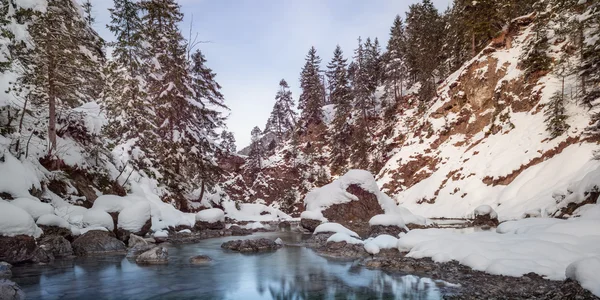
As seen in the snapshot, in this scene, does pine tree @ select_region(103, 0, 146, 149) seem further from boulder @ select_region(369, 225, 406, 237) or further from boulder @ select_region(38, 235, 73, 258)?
boulder @ select_region(369, 225, 406, 237)

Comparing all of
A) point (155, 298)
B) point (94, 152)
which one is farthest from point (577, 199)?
point (94, 152)

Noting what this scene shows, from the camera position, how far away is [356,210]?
24.8m

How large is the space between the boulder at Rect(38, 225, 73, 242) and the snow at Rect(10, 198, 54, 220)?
0.51m

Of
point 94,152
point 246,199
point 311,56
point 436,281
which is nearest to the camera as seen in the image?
point 436,281

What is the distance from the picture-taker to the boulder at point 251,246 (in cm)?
1437

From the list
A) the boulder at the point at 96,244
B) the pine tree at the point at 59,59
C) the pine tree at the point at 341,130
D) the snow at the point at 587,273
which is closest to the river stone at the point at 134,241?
the boulder at the point at 96,244

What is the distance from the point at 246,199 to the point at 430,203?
32.3 meters

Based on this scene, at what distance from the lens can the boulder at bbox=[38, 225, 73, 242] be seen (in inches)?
457

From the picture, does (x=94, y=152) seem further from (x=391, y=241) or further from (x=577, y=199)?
(x=577, y=199)

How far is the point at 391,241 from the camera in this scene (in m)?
12.9

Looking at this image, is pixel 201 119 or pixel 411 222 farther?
pixel 201 119

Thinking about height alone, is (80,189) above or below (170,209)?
above

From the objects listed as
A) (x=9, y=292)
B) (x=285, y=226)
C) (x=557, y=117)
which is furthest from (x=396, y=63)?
(x=9, y=292)

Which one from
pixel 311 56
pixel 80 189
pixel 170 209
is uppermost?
pixel 311 56
